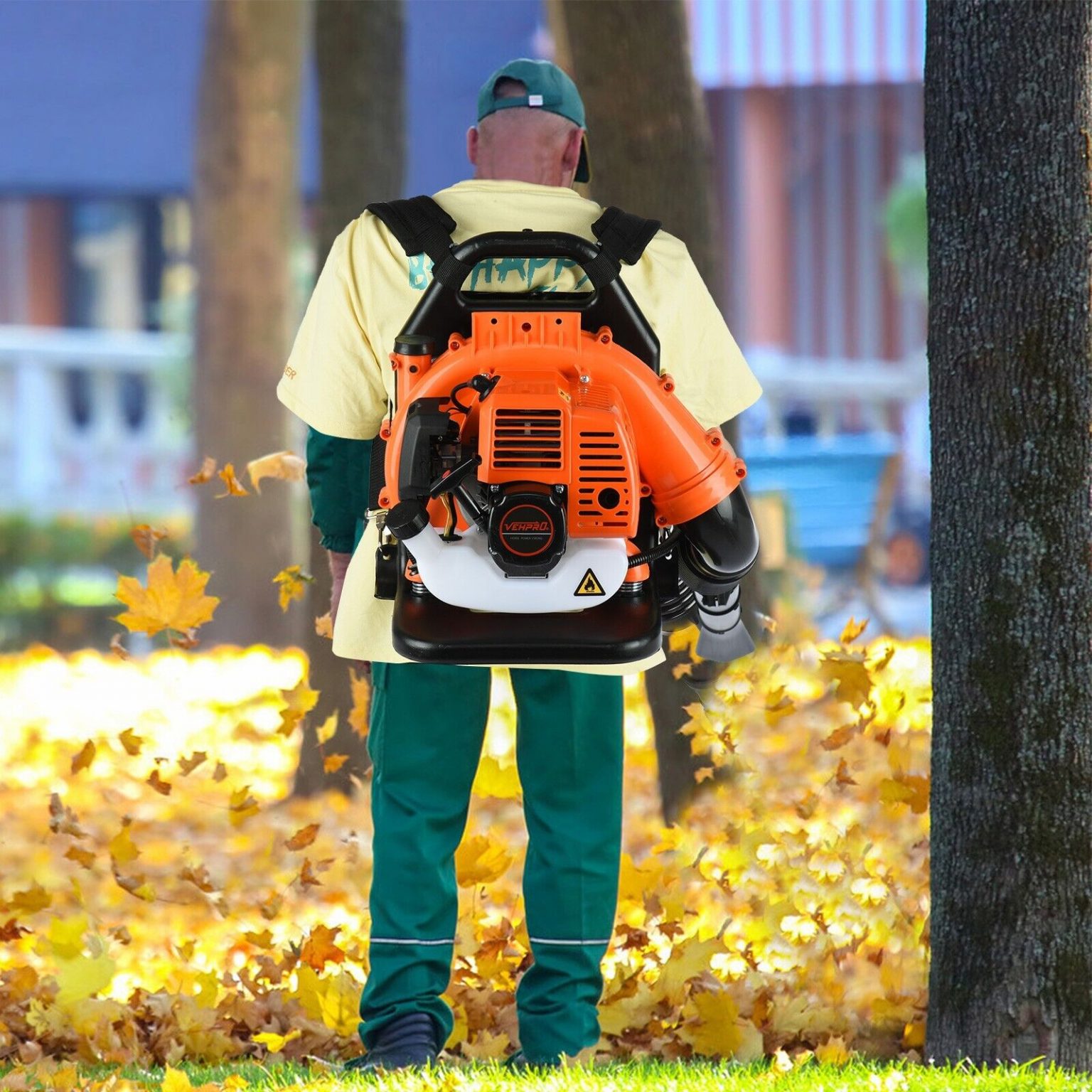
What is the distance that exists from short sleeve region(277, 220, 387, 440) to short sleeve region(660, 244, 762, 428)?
49 cm

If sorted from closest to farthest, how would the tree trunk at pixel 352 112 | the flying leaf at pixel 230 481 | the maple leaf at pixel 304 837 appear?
the flying leaf at pixel 230 481 → the maple leaf at pixel 304 837 → the tree trunk at pixel 352 112

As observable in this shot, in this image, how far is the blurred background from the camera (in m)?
8.09

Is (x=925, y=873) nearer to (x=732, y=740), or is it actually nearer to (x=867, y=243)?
(x=732, y=740)

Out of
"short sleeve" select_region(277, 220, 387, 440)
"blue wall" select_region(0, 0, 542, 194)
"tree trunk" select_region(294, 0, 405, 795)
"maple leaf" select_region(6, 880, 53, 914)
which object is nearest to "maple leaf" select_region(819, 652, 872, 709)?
"short sleeve" select_region(277, 220, 387, 440)

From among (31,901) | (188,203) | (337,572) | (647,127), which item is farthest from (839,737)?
(188,203)

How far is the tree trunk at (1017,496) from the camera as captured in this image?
9.76ft

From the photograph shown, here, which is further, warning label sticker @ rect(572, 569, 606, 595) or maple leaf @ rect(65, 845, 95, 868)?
maple leaf @ rect(65, 845, 95, 868)

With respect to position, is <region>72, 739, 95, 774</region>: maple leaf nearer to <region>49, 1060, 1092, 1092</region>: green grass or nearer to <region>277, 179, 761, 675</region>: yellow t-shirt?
<region>49, 1060, 1092, 1092</region>: green grass

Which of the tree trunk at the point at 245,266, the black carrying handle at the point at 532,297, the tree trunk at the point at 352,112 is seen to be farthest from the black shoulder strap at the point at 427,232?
the tree trunk at the point at 245,266

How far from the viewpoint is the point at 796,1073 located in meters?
3.11

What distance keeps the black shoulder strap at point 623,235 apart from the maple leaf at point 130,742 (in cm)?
161

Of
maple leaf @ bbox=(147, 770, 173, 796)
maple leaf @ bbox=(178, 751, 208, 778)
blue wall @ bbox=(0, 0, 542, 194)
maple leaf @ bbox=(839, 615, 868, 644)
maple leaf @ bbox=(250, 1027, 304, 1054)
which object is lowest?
maple leaf @ bbox=(250, 1027, 304, 1054)

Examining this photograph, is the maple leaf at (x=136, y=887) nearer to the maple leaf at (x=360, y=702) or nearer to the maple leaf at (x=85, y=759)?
the maple leaf at (x=85, y=759)

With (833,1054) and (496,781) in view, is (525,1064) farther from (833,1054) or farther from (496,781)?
(496,781)
